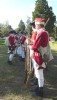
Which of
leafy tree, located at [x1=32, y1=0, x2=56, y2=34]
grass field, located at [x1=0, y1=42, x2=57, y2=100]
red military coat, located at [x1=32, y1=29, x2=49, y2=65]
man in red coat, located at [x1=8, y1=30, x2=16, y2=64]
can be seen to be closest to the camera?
red military coat, located at [x1=32, y1=29, x2=49, y2=65]

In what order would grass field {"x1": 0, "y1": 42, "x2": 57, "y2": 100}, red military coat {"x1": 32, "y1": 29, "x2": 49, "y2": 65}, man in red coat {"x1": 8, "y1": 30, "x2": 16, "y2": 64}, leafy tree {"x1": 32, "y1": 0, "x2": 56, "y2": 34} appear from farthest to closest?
1. leafy tree {"x1": 32, "y1": 0, "x2": 56, "y2": 34}
2. man in red coat {"x1": 8, "y1": 30, "x2": 16, "y2": 64}
3. grass field {"x1": 0, "y1": 42, "x2": 57, "y2": 100}
4. red military coat {"x1": 32, "y1": 29, "x2": 49, "y2": 65}

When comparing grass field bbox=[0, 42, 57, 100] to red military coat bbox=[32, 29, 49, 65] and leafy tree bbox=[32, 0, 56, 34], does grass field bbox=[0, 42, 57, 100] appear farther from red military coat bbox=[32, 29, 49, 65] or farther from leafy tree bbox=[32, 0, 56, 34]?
leafy tree bbox=[32, 0, 56, 34]

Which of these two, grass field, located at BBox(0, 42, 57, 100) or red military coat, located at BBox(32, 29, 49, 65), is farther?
grass field, located at BBox(0, 42, 57, 100)

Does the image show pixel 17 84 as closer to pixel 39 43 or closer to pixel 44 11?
pixel 39 43

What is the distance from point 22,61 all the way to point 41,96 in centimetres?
622

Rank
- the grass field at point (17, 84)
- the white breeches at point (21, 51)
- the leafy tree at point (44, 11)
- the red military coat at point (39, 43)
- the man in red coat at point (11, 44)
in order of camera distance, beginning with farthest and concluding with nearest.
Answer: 1. the leafy tree at point (44, 11)
2. the white breeches at point (21, 51)
3. the man in red coat at point (11, 44)
4. the grass field at point (17, 84)
5. the red military coat at point (39, 43)

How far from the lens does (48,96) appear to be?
26.9 ft

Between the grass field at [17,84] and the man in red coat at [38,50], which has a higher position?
the man in red coat at [38,50]

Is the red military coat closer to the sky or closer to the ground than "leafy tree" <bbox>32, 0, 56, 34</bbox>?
closer to the ground

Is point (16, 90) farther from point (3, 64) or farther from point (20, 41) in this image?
point (20, 41)

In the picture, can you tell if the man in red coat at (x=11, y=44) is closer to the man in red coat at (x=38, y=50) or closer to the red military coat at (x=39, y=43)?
the man in red coat at (x=38, y=50)

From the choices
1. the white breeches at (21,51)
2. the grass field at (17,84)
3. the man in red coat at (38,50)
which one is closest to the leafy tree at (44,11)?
the white breeches at (21,51)

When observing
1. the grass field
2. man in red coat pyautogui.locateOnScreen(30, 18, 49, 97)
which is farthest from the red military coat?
the grass field

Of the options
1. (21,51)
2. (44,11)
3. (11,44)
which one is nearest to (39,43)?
(11,44)
